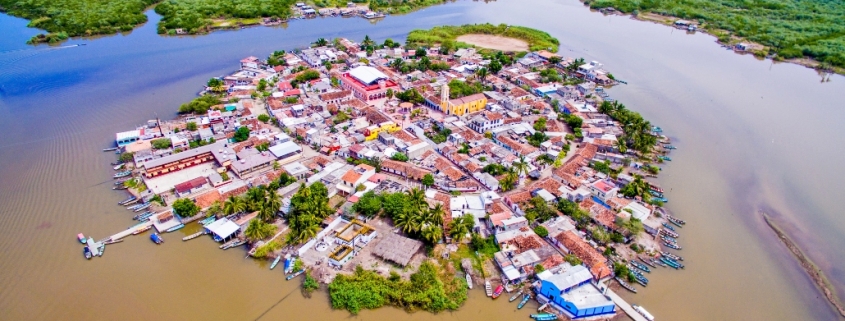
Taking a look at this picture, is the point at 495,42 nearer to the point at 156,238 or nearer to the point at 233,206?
the point at 233,206

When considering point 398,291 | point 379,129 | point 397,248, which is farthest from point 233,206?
point 379,129

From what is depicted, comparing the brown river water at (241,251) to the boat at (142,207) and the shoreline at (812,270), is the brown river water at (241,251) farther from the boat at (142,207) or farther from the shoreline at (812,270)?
the boat at (142,207)

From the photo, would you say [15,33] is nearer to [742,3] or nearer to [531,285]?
[531,285]

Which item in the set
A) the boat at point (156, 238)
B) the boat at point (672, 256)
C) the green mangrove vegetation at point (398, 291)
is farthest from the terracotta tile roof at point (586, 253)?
the boat at point (156, 238)

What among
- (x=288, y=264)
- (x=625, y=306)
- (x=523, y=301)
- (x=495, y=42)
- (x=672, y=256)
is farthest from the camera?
(x=495, y=42)

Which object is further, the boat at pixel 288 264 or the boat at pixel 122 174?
the boat at pixel 122 174

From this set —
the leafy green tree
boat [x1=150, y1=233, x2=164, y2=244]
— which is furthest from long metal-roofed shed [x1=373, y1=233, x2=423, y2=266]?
boat [x1=150, y1=233, x2=164, y2=244]
